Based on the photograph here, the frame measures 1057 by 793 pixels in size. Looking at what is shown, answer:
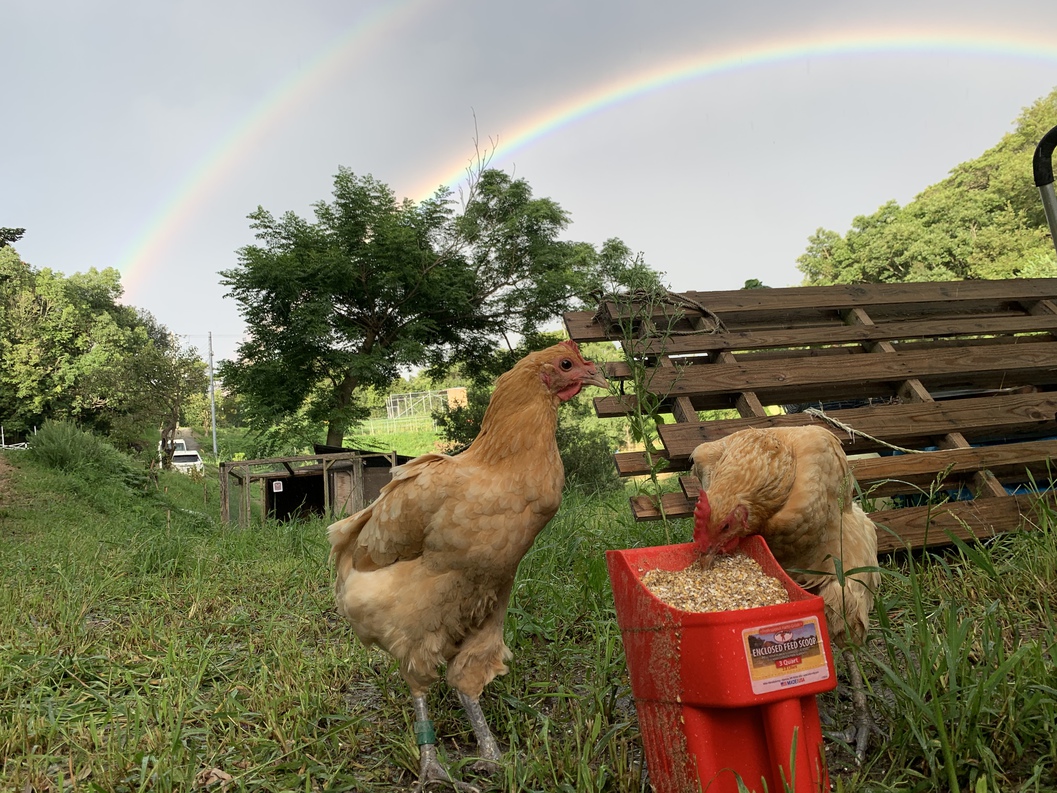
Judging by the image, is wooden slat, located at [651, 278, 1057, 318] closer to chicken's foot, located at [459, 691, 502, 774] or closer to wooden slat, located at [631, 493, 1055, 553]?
wooden slat, located at [631, 493, 1055, 553]

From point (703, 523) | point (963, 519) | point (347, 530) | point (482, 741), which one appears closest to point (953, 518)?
point (963, 519)

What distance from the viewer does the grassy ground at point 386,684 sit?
1.57 m

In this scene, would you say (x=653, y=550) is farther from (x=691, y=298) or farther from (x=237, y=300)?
(x=237, y=300)

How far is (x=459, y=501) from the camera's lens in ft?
5.86

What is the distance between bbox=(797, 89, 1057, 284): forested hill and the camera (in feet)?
70.6

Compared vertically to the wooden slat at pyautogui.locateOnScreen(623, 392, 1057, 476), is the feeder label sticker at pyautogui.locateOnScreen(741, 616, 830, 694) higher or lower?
lower

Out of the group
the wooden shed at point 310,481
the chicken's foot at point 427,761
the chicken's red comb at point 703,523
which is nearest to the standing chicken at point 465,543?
the chicken's foot at point 427,761

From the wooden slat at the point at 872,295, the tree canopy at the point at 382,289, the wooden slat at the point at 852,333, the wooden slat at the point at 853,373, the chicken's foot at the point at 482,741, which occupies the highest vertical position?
the tree canopy at the point at 382,289

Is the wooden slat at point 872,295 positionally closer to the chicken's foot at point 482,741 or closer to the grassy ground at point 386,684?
the grassy ground at point 386,684

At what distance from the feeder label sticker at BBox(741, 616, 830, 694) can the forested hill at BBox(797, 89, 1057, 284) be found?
Answer: 78.9 ft

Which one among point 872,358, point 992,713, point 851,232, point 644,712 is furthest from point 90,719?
point 851,232

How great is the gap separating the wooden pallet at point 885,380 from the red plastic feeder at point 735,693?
58.5 inches

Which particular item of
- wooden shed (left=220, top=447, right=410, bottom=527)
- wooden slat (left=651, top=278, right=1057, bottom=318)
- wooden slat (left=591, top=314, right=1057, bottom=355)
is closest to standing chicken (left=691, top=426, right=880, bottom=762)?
wooden slat (left=591, top=314, right=1057, bottom=355)

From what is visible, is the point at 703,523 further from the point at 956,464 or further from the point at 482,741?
the point at 956,464
